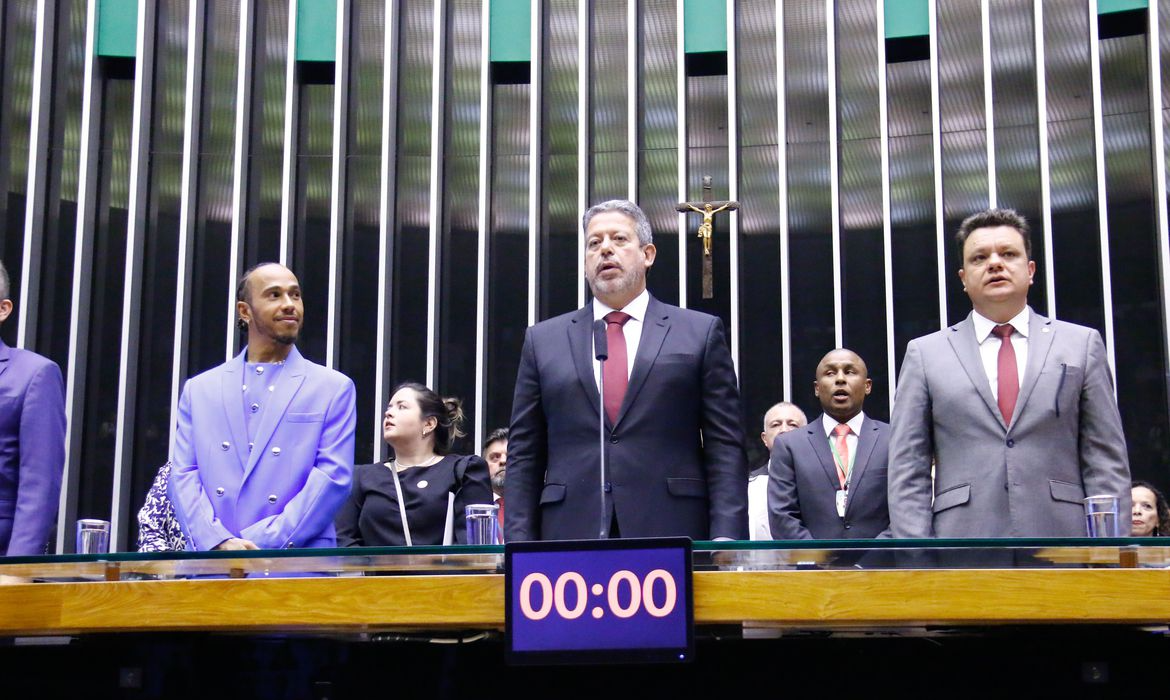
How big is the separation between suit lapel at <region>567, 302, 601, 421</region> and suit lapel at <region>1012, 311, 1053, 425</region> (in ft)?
2.92

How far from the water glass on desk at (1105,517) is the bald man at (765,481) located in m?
2.47

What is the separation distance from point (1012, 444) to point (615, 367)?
86 centimetres

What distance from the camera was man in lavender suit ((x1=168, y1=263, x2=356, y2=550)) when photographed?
3080mm

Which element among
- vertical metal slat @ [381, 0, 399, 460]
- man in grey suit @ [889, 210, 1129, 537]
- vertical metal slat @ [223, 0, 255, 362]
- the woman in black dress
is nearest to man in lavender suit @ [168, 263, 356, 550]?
the woman in black dress

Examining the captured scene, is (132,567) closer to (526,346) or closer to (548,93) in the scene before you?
(526,346)

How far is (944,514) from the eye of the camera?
118 inches

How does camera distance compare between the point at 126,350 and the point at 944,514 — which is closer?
the point at 944,514

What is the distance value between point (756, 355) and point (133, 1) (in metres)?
4.65

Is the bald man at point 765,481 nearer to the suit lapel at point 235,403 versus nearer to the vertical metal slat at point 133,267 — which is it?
the suit lapel at point 235,403

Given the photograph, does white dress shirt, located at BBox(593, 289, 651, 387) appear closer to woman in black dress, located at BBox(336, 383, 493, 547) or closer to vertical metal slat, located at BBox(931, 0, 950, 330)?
woman in black dress, located at BBox(336, 383, 493, 547)

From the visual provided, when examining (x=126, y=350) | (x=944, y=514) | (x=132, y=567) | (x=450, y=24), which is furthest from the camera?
(x=450, y=24)

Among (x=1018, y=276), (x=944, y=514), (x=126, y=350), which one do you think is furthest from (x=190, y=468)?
(x=126, y=350)

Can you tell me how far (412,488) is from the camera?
13.4 ft

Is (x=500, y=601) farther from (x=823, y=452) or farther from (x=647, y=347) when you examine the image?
(x=823, y=452)
